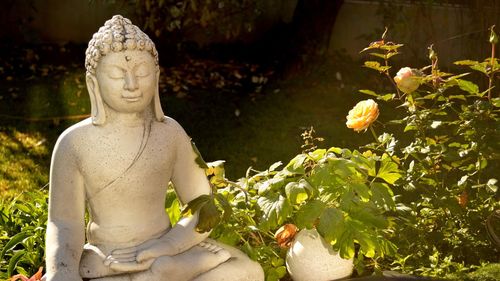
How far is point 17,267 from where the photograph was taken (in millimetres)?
3779

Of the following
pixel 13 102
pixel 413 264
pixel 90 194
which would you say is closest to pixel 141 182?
pixel 90 194

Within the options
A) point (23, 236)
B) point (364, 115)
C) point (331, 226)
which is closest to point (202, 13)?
point (23, 236)

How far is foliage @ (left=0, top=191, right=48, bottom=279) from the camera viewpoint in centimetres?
383

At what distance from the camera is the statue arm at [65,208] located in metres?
2.90

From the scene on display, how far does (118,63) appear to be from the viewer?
289 centimetres

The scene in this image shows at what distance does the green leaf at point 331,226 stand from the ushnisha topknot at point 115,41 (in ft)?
3.11

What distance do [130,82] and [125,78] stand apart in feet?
0.08

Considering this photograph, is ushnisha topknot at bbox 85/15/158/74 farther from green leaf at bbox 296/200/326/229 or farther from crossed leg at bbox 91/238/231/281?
green leaf at bbox 296/200/326/229

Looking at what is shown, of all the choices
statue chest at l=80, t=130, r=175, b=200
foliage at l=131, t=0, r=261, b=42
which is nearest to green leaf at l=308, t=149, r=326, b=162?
statue chest at l=80, t=130, r=175, b=200

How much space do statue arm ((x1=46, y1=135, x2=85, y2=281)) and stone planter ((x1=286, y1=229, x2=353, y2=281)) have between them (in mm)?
973

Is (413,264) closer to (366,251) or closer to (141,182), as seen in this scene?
(366,251)

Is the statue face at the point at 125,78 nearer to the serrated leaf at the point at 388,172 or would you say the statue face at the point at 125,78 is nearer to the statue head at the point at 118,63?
the statue head at the point at 118,63

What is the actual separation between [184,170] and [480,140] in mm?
1461

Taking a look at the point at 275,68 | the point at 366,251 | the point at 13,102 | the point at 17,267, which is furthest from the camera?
the point at 275,68
